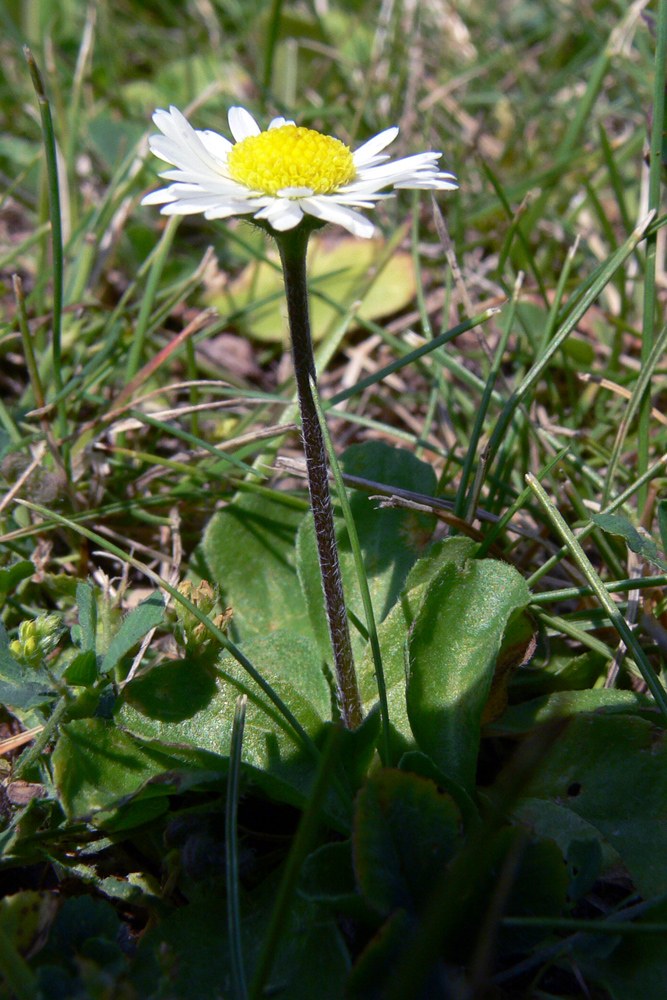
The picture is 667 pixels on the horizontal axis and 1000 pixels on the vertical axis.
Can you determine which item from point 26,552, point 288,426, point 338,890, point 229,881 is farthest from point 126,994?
point 288,426

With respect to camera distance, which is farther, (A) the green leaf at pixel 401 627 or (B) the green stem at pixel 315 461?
(A) the green leaf at pixel 401 627

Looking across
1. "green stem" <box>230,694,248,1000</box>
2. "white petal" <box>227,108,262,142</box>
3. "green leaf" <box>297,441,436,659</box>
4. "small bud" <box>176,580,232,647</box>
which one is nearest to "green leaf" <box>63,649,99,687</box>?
"small bud" <box>176,580,232,647</box>

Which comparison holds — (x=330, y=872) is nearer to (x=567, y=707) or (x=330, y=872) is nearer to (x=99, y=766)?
(x=99, y=766)

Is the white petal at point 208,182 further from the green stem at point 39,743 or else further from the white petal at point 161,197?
the green stem at point 39,743

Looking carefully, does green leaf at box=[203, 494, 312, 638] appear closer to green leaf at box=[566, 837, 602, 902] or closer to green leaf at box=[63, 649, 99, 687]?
green leaf at box=[63, 649, 99, 687]

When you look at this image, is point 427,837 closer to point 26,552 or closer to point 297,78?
point 26,552

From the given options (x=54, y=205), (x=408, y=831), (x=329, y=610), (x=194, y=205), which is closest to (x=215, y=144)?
(x=194, y=205)

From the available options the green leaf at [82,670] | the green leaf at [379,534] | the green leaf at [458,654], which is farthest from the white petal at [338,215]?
the green leaf at [82,670]

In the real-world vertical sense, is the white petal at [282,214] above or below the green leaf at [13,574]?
above
